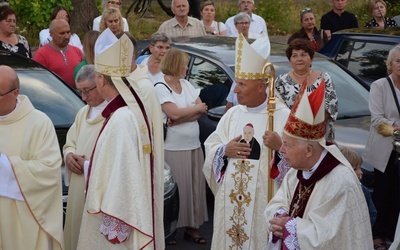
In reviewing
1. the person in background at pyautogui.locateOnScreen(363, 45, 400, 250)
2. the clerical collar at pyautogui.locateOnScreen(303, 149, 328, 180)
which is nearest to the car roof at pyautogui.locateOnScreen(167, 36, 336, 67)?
the person in background at pyautogui.locateOnScreen(363, 45, 400, 250)

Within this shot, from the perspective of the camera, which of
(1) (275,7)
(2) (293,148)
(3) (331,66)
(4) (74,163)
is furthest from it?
(1) (275,7)

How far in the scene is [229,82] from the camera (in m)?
9.07

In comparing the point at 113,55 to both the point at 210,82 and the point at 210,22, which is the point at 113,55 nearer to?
the point at 210,82

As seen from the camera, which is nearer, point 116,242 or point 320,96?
point 320,96

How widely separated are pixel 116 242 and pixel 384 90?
327 cm

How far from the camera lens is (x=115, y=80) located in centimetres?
580

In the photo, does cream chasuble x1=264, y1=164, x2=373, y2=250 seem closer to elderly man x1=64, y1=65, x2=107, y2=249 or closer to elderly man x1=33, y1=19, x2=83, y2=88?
elderly man x1=64, y1=65, x2=107, y2=249

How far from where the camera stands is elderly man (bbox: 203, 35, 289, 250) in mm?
5965

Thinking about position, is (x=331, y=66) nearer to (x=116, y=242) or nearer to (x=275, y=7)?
(x=116, y=242)

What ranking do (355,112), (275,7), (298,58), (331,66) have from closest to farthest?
(298,58) < (355,112) < (331,66) < (275,7)

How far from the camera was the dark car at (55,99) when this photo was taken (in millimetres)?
7254

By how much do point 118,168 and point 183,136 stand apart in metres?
2.44

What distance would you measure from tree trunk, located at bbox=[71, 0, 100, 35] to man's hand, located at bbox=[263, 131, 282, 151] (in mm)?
10409

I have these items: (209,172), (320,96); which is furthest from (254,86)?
(320,96)
